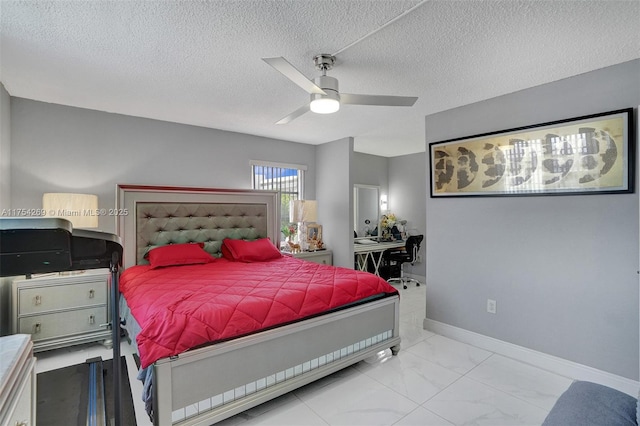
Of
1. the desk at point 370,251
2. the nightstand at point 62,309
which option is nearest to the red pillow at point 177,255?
the nightstand at point 62,309

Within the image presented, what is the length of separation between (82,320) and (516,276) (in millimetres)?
3979

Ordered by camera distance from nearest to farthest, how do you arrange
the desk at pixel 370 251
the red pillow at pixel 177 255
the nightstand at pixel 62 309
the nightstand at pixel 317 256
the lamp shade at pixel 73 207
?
the nightstand at pixel 62 309 → the lamp shade at pixel 73 207 → the red pillow at pixel 177 255 → the nightstand at pixel 317 256 → the desk at pixel 370 251

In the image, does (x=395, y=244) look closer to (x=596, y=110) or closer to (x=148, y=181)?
(x=596, y=110)

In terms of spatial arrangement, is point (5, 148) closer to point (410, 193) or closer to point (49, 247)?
point (49, 247)

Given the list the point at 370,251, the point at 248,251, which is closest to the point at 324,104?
the point at 248,251

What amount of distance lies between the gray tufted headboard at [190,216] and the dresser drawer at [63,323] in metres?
0.59

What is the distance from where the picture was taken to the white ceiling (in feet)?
5.26

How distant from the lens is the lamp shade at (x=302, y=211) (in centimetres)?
440

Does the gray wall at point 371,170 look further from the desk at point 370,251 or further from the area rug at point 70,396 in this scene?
the area rug at point 70,396

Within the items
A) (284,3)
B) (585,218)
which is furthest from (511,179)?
(284,3)

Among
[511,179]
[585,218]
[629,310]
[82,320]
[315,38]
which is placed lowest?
[82,320]

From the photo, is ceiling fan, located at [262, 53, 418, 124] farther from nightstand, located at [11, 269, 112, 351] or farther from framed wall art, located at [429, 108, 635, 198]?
nightstand, located at [11, 269, 112, 351]

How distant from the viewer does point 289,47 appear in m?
1.96

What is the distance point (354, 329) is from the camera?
2.48 m
